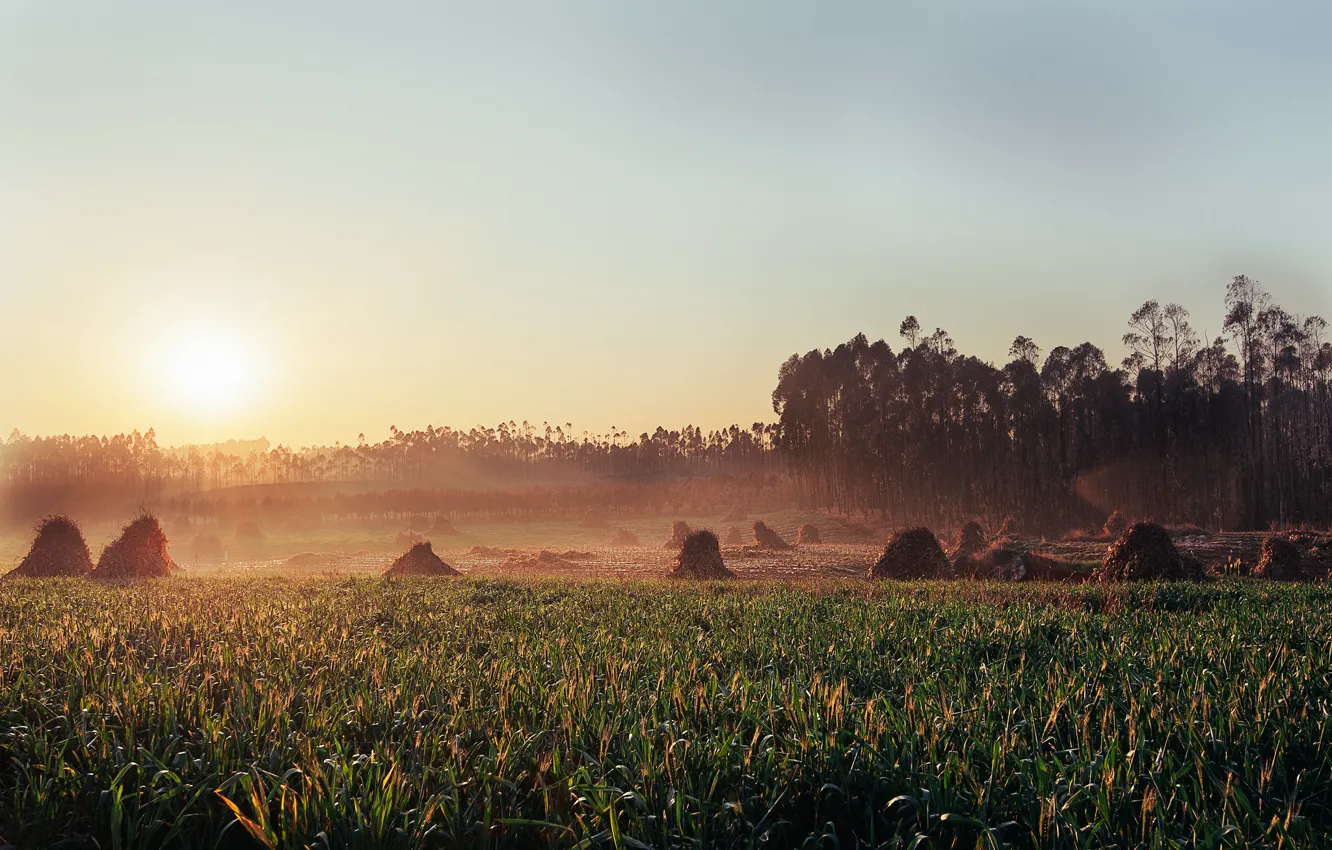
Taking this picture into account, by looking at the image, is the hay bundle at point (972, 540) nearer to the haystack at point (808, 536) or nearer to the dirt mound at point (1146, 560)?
the dirt mound at point (1146, 560)

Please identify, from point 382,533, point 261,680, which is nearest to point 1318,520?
point 261,680

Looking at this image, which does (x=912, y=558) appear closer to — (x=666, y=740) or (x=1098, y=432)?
(x=666, y=740)

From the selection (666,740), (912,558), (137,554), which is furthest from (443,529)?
(666,740)

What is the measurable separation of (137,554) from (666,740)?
28.9 meters

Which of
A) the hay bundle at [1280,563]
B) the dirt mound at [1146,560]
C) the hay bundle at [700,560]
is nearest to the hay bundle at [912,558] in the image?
the dirt mound at [1146,560]

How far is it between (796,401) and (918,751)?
7778cm

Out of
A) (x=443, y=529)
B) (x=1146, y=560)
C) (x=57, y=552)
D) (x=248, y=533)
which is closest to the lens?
(x=1146, y=560)

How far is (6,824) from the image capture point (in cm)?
376

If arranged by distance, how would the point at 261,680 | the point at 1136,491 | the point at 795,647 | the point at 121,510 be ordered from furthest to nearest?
the point at 121,510, the point at 1136,491, the point at 795,647, the point at 261,680

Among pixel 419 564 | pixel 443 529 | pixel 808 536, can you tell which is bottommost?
pixel 443 529

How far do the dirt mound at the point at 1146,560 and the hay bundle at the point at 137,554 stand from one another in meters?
29.5

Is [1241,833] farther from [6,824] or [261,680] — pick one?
[261,680]

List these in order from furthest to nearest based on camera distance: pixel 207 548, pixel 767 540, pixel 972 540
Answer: pixel 207 548 → pixel 767 540 → pixel 972 540

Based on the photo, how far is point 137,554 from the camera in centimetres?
2636
